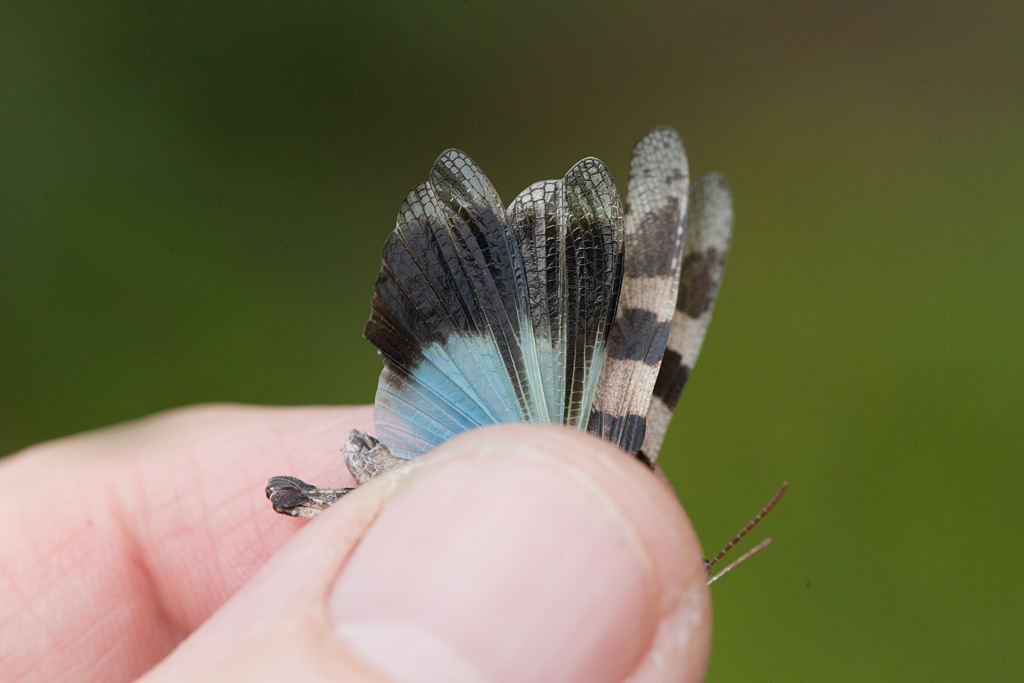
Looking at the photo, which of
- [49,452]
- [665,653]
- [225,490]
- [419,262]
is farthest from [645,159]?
[49,452]

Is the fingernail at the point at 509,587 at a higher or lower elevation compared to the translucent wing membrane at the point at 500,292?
lower

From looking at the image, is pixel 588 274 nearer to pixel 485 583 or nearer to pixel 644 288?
pixel 644 288

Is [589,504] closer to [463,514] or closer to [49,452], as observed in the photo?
[463,514]

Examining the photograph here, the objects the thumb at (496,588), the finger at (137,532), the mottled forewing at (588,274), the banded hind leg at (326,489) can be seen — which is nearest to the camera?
the thumb at (496,588)

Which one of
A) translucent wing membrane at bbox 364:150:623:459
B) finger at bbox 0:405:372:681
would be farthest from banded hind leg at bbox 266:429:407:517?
finger at bbox 0:405:372:681

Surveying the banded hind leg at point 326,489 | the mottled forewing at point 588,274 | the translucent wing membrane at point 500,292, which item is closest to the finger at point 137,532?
the banded hind leg at point 326,489

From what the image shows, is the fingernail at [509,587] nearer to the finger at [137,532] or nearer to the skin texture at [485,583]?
the skin texture at [485,583]
